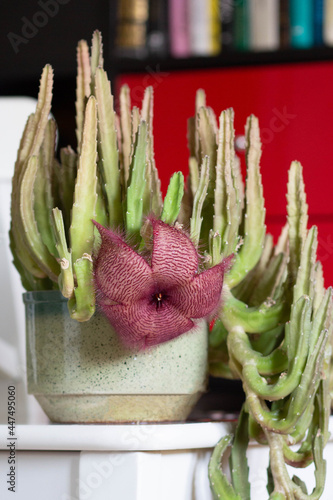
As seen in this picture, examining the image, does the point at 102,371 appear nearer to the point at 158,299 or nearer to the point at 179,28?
the point at 158,299

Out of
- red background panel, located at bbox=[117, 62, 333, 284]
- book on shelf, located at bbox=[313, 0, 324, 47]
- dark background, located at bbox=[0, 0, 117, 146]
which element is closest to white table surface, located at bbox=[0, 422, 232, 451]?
red background panel, located at bbox=[117, 62, 333, 284]

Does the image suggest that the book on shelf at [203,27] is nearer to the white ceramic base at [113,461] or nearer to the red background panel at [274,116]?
the red background panel at [274,116]

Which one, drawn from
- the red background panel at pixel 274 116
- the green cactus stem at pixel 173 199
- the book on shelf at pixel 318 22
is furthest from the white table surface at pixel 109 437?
the book on shelf at pixel 318 22

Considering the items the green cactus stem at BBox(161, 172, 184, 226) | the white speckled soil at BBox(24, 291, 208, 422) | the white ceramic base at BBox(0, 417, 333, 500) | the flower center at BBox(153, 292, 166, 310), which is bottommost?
the white ceramic base at BBox(0, 417, 333, 500)

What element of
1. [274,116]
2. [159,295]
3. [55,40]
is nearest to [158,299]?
[159,295]

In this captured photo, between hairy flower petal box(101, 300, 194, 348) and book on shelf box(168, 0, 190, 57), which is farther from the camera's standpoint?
book on shelf box(168, 0, 190, 57)

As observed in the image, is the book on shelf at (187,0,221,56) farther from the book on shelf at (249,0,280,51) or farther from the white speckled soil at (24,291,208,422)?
the white speckled soil at (24,291,208,422)

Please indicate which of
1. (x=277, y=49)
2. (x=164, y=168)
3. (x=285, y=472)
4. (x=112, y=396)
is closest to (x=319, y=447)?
(x=285, y=472)

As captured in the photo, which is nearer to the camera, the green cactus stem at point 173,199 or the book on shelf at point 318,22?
the green cactus stem at point 173,199

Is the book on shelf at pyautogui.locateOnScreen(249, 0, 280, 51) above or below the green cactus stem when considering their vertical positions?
above
